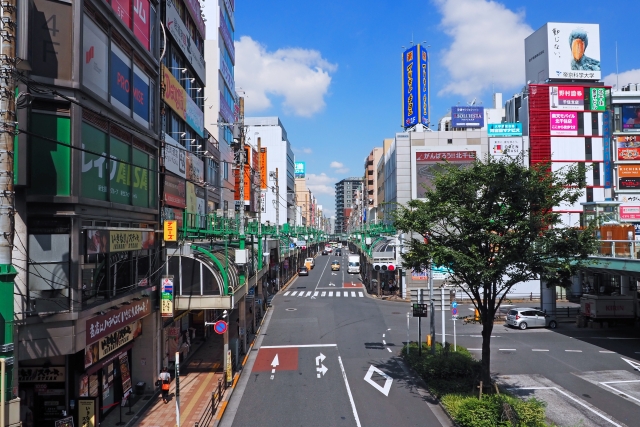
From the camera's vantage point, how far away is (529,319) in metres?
35.0

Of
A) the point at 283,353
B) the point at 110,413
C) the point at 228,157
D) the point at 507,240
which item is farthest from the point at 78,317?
the point at 228,157

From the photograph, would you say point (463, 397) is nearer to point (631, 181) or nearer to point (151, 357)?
point (151, 357)

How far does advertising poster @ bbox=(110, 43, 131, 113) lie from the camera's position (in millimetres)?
15953

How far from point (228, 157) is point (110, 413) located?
3244cm

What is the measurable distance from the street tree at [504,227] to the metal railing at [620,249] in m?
7.64

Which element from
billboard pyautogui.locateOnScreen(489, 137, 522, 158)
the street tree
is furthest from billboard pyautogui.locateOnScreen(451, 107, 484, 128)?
the street tree

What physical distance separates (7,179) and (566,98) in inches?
2571

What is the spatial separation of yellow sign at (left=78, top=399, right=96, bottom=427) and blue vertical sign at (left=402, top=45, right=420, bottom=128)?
5386cm

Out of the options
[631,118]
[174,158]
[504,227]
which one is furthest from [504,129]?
[174,158]

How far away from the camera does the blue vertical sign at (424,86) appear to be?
6100 cm

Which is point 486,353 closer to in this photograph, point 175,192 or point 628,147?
point 175,192

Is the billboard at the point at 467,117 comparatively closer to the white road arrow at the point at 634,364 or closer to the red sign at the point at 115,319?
the white road arrow at the point at 634,364

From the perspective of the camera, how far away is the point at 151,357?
19.7 metres

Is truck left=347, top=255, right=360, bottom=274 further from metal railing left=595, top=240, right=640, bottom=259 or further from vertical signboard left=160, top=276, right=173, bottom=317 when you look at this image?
vertical signboard left=160, top=276, right=173, bottom=317
